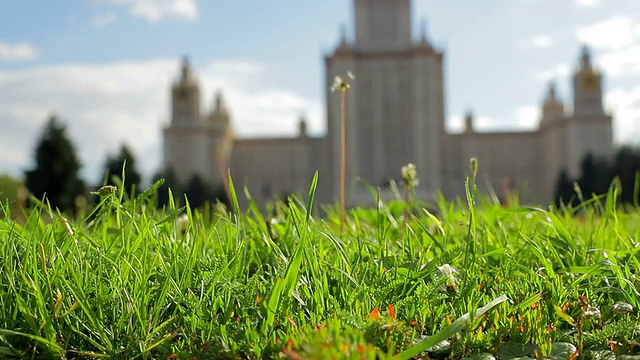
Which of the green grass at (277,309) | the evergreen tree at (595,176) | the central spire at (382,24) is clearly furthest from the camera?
the central spire at (382,24)

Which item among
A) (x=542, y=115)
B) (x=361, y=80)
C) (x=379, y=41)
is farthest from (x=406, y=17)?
(x=542, y=115)

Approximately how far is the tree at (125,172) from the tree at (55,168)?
1.76m

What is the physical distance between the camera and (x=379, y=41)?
1929 inches

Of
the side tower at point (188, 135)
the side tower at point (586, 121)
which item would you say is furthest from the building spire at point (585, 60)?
the side tower at point (188, 135)

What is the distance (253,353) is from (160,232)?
0.69 m

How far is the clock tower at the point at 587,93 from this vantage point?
45875 mm

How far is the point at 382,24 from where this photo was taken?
160ft

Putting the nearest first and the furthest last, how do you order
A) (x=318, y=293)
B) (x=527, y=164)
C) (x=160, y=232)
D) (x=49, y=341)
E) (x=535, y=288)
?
(x=49, y=341) → (x=318, y=293) → (x=535, y=288) → (x=160, y=232) → (x=527, y=164)

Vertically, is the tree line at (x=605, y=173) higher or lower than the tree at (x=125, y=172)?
lower

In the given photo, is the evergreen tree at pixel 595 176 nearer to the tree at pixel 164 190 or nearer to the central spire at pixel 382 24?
the central spire at pixel 382 24

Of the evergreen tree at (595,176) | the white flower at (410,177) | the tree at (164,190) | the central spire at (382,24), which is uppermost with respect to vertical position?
the central spire at (382,24)

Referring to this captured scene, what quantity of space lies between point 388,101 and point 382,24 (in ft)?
19.0

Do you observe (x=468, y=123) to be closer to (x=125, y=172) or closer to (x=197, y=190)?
(x=197, y=190)

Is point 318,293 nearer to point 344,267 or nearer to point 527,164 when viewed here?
point 344,267
